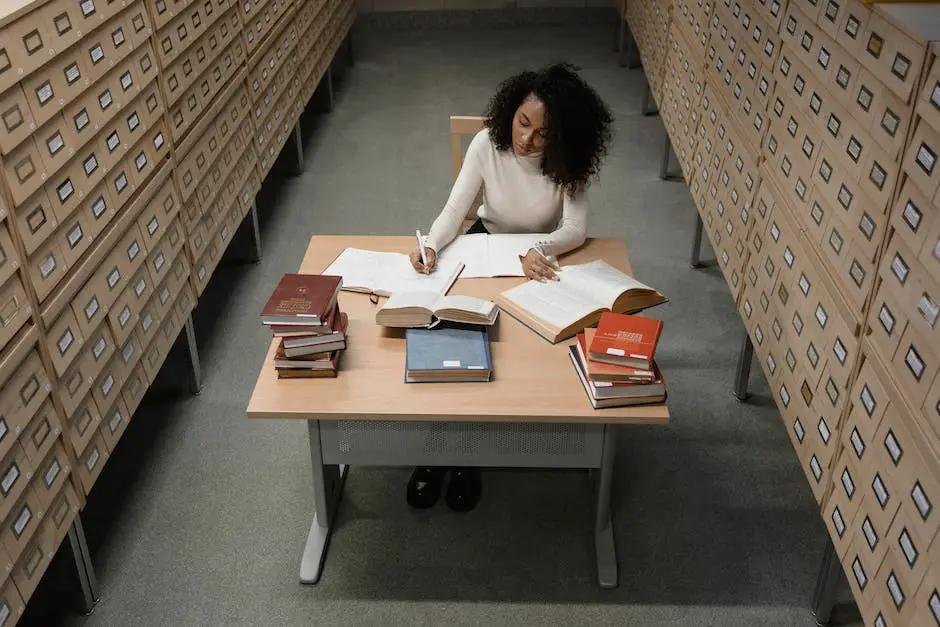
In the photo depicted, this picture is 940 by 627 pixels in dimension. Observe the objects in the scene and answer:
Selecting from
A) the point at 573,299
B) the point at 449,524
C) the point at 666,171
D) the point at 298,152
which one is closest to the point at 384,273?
the point at 573,299

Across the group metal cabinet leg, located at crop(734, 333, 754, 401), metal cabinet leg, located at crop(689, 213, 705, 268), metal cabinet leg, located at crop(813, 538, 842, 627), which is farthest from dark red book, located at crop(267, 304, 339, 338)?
metal cabinet leg, located at crop(689, 213, 705, 268)

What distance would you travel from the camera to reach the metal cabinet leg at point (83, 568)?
92.6 inches

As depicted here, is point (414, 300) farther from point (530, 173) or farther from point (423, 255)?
point (530, 173)

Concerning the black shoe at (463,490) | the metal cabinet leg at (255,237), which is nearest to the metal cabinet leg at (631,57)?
the metal cabinet leg at (255,237)

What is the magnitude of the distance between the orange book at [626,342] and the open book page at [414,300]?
1.48 ft

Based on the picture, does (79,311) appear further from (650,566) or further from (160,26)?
(650,566)

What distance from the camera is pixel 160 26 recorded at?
9.43ft

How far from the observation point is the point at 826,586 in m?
2.35

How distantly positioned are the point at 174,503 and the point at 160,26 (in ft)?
4.93

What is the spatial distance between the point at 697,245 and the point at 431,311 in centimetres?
209

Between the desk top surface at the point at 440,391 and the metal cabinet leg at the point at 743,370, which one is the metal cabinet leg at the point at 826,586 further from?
the metal cabinet leg at the point at 743,370

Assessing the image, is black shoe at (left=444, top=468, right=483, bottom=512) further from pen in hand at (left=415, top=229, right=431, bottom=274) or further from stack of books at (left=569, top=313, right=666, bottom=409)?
stack of books at (left=569, top=313, right=666, bottom=409)

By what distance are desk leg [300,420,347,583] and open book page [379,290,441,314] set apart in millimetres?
390

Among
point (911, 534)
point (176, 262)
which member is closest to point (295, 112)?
point (176, 262)
